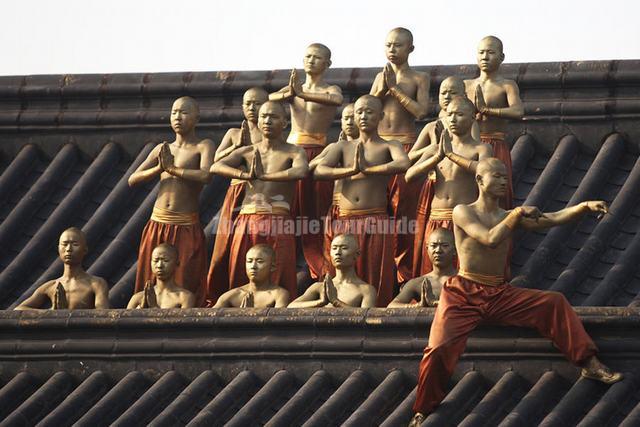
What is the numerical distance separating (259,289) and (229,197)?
1.99m

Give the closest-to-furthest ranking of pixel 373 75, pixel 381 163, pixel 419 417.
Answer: pixel 419 417 → pixel 381 163 → pixel 373 75

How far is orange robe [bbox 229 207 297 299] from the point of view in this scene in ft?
139

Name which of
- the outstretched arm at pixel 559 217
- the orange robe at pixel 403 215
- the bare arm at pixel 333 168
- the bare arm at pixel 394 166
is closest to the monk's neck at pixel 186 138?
the bare arm at pixel 333 168

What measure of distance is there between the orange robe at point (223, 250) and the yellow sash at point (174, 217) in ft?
1.06

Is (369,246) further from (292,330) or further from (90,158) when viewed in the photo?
(90,158)

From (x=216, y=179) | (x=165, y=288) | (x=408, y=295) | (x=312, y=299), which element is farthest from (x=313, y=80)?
(x=408, y=295)

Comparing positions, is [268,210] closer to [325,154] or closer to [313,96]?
[325,154]

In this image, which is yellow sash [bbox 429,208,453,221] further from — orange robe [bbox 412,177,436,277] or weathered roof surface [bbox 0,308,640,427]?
weathered roof surface [bbox 0,308,640,427]

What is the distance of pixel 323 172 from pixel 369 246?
3.10 feet

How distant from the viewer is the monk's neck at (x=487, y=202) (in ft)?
130

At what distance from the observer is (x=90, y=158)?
4719 centimetres

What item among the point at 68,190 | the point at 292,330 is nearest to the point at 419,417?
the point at 292,330

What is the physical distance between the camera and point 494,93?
42875mm

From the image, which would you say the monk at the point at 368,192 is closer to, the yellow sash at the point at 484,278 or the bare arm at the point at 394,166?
the bare arm at the point at 394,166
